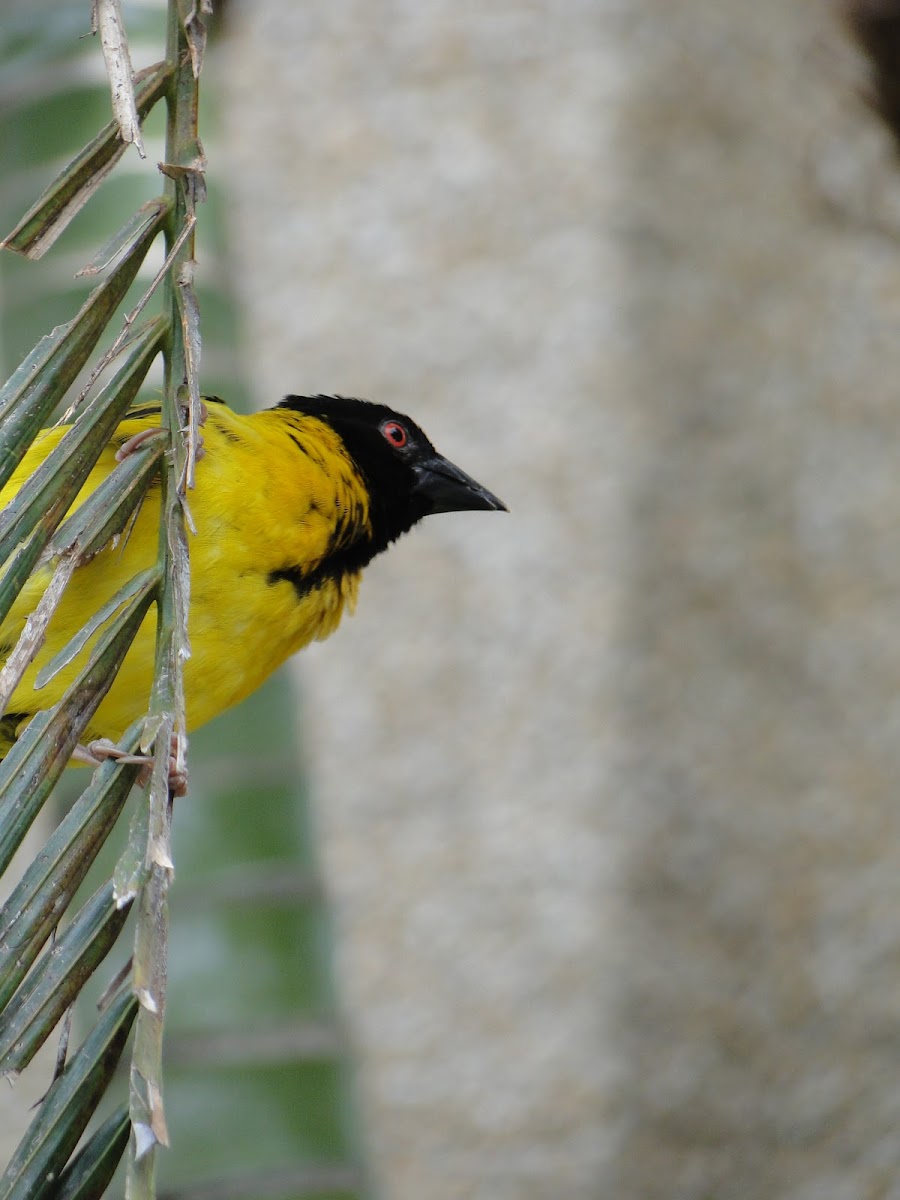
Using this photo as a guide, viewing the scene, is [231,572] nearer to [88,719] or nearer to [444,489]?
[444,489]

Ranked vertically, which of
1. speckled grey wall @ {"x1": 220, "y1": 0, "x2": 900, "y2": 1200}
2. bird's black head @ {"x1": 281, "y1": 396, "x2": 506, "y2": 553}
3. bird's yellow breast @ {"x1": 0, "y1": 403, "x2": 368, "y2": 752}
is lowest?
bird's yellow breast @ {"x1": 0, "y1": 403, "x2": 368, "y2": 752}

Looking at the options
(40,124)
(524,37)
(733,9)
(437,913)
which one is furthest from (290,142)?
(40,124)

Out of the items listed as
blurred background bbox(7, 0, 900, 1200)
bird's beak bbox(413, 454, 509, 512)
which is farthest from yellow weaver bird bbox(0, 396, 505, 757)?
blurred background bbox(7, 0, 900, 1200)

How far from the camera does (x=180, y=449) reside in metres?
1.38

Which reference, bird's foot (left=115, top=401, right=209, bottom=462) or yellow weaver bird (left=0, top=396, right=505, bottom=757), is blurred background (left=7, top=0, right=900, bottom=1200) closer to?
yellow weaver bird (left=0, top=396, right=505, bottom=757)

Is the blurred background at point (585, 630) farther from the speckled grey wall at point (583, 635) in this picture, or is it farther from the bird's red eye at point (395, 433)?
the bird's red eye at point (395, 433)

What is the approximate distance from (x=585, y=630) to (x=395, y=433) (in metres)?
3.49

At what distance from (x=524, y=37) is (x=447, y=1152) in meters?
4.26

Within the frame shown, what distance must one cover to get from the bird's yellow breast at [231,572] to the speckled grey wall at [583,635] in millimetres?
3692

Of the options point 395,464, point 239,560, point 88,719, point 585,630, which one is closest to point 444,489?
point 395,464

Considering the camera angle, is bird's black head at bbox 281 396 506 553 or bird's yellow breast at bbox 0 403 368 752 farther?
bird's black head at bbox 281 396 506 553

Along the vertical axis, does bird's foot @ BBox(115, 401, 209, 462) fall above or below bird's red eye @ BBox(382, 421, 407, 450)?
below

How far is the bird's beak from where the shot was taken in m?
2.45

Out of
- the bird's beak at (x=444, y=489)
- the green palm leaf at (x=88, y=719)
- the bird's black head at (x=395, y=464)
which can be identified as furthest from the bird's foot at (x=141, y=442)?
the bird's beak at (x=444, y=489)
